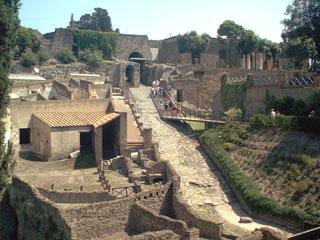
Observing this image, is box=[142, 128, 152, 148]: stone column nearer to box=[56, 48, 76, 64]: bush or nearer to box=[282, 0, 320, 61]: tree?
box=[282, 0, 320, 61]: tree

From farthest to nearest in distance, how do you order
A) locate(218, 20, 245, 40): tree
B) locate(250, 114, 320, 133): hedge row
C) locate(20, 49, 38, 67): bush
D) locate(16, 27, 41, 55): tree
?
1. locate(218, 20, 245, 40): tree
2. locate(16, 27, 41, 55): tree
3. locate(20, 49, 38, 67): bush
4. locate(250, 114, 320, 133): hedge row

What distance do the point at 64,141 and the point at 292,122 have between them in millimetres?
14135

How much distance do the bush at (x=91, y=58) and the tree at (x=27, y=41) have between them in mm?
4995

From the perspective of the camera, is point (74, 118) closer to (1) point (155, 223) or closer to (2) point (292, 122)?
(2) point (292, 122)

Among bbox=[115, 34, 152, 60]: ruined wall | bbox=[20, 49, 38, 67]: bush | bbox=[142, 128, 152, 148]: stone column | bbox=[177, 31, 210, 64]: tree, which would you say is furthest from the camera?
bbox=[115, 34, 152, 60]: ruined wall

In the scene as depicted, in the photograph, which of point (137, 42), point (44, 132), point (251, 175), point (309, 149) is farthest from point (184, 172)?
point (137, 42)

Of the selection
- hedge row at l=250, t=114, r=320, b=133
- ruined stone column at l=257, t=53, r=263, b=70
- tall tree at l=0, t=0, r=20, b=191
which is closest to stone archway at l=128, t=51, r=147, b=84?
ruined stone column at l=257, t=53, r=263, b=70

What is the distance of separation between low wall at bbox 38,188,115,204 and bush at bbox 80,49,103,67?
3564 centimetres

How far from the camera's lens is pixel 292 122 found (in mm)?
31422

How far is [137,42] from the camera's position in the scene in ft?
227

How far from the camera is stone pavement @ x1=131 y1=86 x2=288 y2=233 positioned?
2562 centimetres

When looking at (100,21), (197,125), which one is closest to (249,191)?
(197,125)

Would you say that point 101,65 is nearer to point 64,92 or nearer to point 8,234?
point 64,92

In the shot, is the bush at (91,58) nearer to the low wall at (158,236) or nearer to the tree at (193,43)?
the tree at (193,43)
